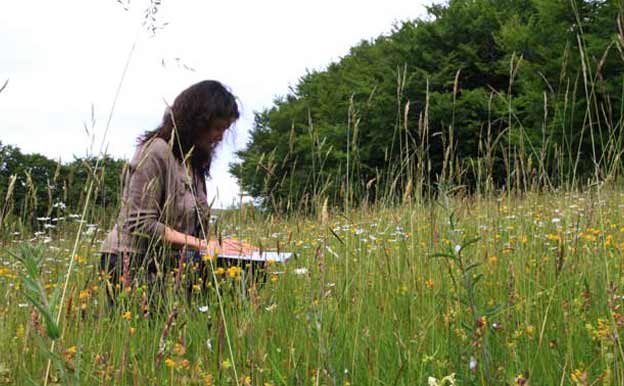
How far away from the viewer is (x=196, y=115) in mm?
3264

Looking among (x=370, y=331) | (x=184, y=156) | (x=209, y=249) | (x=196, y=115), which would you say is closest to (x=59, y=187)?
(x=184, y=156)

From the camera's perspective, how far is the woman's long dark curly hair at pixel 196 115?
3.25m

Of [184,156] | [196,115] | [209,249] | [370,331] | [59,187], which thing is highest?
[196,115]

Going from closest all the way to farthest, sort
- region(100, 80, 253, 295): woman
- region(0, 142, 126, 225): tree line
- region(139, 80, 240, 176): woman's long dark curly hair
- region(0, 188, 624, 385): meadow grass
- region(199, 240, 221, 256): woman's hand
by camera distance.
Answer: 1. region(0, 188, 624, 385): meadow grass
2. region(0, 142, 126, 225): tree line
3. region(199, 240, 221, 256): woman's hand
4. region(100, 80, 253, 295): woman
5. region(139, 80, 240, 176): woman's long dark curly hair

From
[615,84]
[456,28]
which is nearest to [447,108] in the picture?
[456,28]

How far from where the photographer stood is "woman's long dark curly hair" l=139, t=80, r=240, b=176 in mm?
3248

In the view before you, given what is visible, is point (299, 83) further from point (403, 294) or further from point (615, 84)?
point (403, 294)

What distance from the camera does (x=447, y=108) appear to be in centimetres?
1873

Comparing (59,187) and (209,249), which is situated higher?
(59,187)

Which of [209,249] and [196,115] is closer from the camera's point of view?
[209,249]

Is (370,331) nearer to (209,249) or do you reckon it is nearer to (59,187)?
(209,249)

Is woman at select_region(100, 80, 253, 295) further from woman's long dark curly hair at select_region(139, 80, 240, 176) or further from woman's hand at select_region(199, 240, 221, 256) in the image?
woman's hand at select_region(199, 240, 221, 256)

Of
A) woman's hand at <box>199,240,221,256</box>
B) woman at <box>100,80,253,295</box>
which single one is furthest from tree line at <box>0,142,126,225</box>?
woman's hand at <box>199,240,221,256</box>

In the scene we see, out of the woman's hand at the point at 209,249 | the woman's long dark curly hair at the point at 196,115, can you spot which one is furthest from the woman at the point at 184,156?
the woman's hand at the point at 209,249
